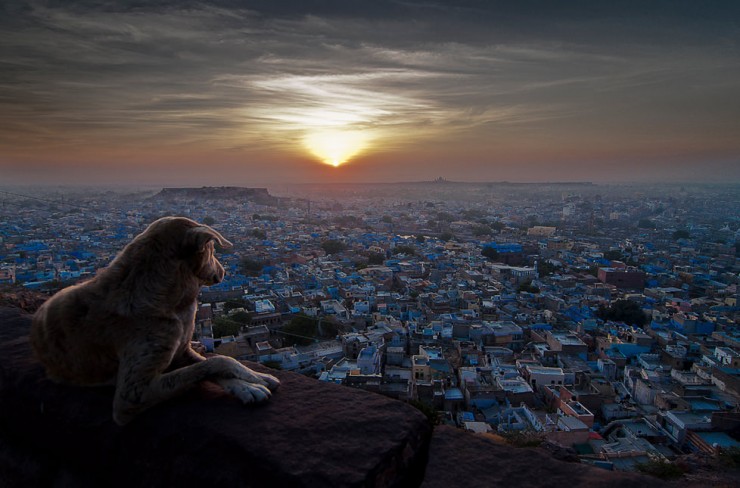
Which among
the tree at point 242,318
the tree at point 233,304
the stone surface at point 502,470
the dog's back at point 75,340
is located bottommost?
the tree at point 233,304

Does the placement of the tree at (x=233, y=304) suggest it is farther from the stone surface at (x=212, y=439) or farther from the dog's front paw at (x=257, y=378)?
the dog's front paw at (x=257, y=378)

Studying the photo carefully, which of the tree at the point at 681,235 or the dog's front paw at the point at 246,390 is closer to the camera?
the dog's front paw at the point at 246,390

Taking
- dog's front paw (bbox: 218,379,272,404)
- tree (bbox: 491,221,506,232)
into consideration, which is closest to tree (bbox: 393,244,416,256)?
tree (bbox: 491,221,506,232)

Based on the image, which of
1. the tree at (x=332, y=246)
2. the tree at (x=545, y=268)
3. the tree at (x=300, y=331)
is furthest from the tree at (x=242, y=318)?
the tree at (x=545, y=268)

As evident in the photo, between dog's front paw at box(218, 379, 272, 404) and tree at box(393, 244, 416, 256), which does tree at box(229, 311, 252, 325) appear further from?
tree at box(393, 244, 416, 256)

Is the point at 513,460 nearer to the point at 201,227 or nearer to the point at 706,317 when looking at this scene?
the point at 201,227

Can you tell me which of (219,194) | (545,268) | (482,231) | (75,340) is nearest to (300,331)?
(75,340)

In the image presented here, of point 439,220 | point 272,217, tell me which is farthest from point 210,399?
point 439,220
